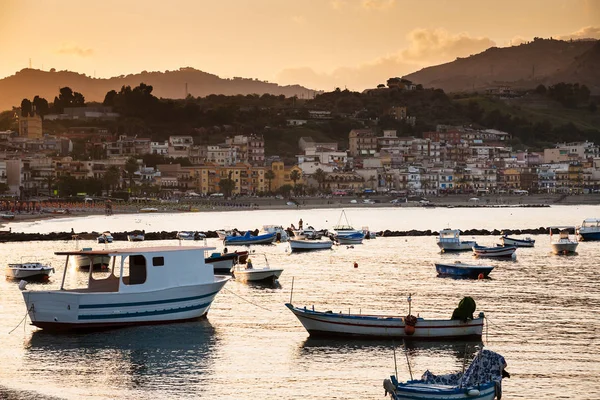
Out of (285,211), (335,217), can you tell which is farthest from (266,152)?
(335,217)

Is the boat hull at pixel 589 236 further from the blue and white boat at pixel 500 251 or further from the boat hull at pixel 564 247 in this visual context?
the blue and white boat at pixel 500 251

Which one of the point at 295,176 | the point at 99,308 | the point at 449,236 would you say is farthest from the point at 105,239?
the point at 295,176

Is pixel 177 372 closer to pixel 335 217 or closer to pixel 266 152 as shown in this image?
pixel 335 217

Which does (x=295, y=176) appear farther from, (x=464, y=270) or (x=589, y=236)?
(x=464, y=270)

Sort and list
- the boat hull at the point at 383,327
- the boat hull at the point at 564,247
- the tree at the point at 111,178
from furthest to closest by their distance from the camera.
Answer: the tree at the point at 111,178
the boat hull at the point at 564,247
the boat hull at the point at 383,327

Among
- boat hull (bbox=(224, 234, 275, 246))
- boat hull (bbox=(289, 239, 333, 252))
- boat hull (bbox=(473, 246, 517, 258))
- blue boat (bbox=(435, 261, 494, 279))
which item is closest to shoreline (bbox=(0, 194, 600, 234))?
boat hull (bbox=(224, 234, 275, 246))

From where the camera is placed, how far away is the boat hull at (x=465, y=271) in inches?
1898

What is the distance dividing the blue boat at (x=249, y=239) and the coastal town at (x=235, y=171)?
6836 cm

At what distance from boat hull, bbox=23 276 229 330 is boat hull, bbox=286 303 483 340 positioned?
436 cm

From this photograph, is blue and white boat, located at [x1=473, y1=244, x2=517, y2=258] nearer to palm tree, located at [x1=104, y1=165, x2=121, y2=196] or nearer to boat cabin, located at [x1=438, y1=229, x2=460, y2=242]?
boat cabin, located at [x1=438, y1=229, x2=460, y2=242]

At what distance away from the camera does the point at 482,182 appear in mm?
187750

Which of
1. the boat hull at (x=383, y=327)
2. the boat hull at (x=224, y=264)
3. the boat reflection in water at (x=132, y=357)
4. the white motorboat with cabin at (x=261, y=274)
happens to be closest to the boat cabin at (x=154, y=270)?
the boat reflection in water at (x=132, y=357)

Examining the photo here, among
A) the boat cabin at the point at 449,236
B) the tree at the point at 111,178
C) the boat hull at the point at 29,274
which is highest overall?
the tree at the point at 111,178

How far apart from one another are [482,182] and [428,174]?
13.2m
